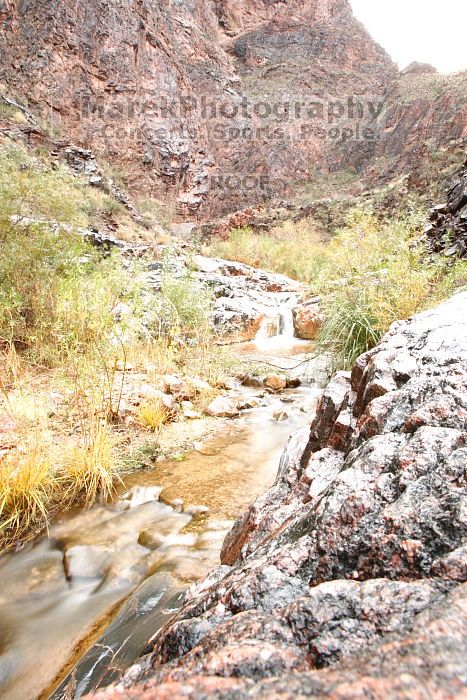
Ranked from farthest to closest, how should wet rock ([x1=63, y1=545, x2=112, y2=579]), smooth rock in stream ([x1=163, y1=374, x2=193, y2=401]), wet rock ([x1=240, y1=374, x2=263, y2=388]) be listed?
wet rock ([x1=240, y1=374, x2=263, y2=388])
smooth rock in stream ([x1=163, y1=374, x2=193, y2=401])
wet rock ([x1=63, y1=545, x2=112, y2=579])

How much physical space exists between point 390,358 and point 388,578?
942 millimetres

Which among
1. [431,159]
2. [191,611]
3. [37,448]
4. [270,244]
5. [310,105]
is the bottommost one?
[37,448]

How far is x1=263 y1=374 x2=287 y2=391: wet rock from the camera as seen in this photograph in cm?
443

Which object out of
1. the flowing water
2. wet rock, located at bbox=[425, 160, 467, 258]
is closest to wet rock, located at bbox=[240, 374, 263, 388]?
the flowing water

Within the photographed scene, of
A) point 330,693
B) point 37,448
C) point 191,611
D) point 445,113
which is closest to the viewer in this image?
point 330,693

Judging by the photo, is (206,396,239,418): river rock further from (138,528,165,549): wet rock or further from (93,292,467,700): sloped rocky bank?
(93,292,467,700): sloped rocky bank

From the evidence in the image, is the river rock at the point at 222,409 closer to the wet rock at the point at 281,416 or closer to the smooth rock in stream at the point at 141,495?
the wet rock at the point at 281,416

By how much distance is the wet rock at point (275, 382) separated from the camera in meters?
4.43

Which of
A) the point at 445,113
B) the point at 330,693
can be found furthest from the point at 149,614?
the point at 445,113

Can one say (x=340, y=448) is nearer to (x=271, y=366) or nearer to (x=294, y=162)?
(x=271, y=366)

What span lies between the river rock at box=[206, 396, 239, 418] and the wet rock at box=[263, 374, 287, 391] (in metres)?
0.72

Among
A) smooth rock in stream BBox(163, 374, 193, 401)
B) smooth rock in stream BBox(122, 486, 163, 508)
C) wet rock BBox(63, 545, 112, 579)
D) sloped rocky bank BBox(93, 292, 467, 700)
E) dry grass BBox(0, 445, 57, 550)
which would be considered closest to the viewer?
sloped rocky bank BBox(93, 292, 467, 700)

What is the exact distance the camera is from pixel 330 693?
0.32 m

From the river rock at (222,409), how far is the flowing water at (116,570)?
58cm
